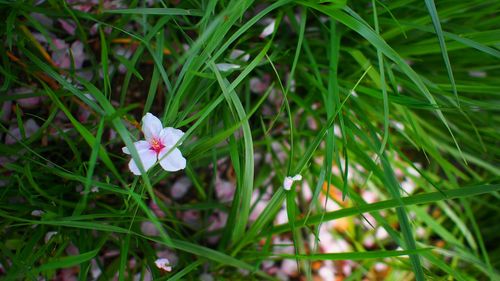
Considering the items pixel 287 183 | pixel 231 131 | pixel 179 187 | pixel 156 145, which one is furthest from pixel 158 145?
pixel 179 187

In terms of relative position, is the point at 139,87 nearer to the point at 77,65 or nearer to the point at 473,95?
the point at 77,65

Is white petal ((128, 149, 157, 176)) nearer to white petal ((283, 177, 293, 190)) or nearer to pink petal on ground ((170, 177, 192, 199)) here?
white petal ((283, 177, 293, 190))

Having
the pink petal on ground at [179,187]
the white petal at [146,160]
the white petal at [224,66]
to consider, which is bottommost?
the white petal at [146,160]

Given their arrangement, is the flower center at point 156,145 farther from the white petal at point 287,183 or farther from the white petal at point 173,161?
the white petal at point 287,183

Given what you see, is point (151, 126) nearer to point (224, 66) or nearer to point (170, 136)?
point (170, 136)

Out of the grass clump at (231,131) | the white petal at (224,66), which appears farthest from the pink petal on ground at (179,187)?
the white petal at (224,66)

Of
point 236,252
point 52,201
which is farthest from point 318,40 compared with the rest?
point 52,201

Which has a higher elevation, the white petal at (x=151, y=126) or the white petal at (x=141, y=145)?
the white petal at (x=151, y=126)
